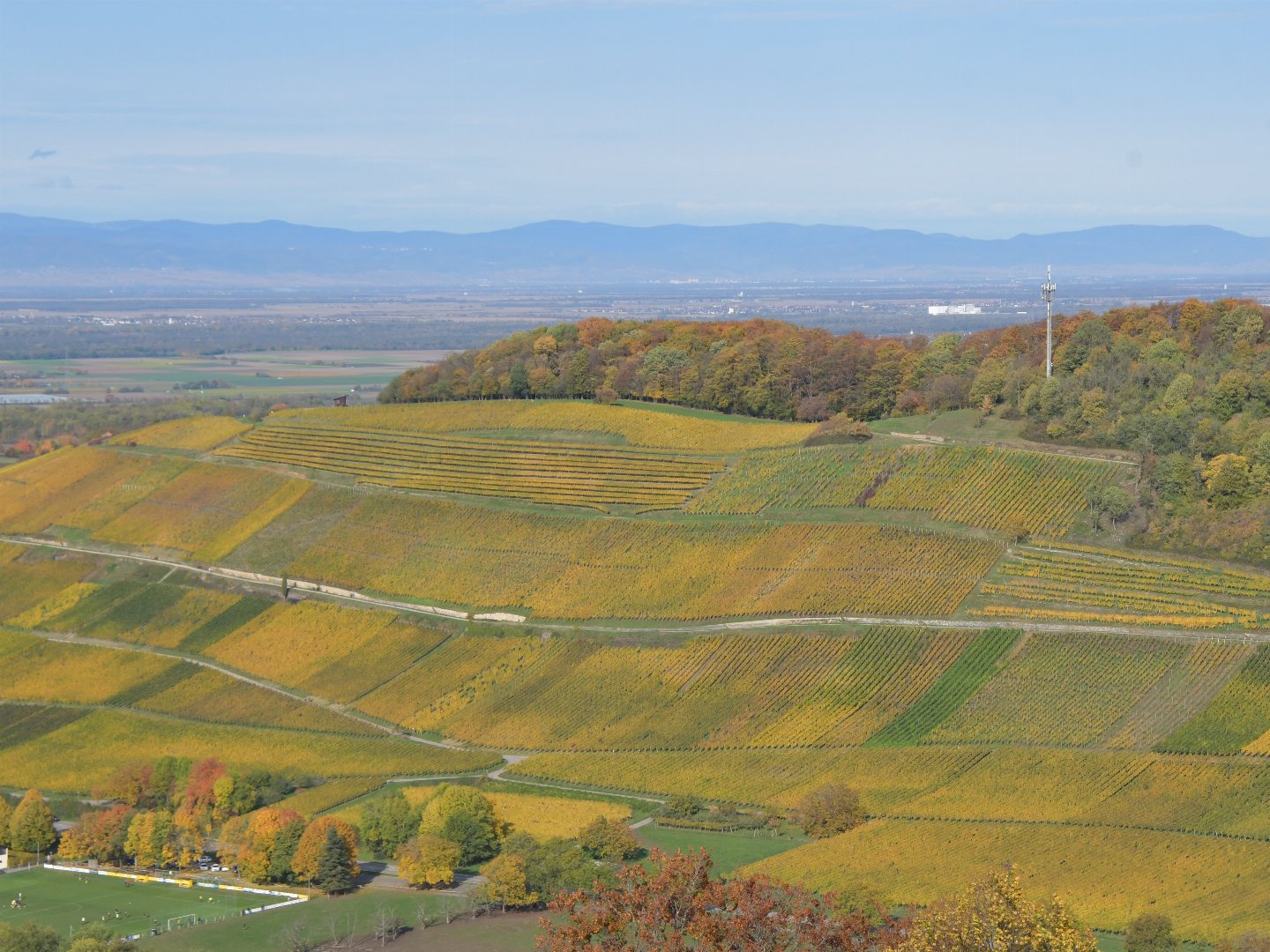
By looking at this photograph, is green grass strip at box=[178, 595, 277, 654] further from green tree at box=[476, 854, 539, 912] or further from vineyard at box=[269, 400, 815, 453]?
green tree at box=[476, 854, 539, 912]

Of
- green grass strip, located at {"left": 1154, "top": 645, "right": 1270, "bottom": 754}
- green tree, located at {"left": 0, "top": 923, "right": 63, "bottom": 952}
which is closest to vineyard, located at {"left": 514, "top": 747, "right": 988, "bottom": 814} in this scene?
green grass strip, located at {"left": 1154, "top": 645, "right": 1270, "bottom": 754}

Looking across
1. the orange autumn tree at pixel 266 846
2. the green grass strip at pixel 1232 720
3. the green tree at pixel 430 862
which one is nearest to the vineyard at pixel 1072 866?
the green grass strip at pixel 1232 720

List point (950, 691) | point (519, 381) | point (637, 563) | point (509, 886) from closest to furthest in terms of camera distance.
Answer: point (509, 886), point (950, 691), point (637, 563), point (519, 381)

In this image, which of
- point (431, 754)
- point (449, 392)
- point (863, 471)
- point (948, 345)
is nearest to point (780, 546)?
point (863, 471)

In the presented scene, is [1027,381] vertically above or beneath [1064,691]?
above

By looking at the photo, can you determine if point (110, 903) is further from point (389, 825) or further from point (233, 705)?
point (233, 705)

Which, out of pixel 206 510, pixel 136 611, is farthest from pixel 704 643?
pixel 206 510
